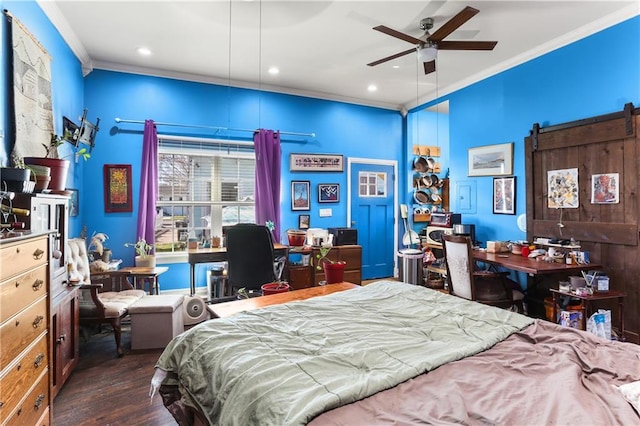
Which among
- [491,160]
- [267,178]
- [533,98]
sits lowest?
[267,178]

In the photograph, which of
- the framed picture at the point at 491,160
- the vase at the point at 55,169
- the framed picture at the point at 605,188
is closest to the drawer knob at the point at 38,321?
the vase at the point at 55,169

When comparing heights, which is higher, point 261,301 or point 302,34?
point 302,34

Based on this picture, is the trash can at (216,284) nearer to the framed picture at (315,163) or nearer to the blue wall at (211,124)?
the blue wall at (211,124)

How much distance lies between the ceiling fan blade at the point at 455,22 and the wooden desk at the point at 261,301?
2.15 meters

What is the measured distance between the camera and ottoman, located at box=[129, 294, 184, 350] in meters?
2.91

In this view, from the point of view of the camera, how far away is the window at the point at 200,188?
Result: 4.30 metres

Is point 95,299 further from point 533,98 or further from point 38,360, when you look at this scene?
point 533,98

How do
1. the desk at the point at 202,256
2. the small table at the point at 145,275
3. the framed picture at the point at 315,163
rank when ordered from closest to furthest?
the small table at the point at 145,275
the desk at the point at 202,256
the framed picture at the point at 315,163

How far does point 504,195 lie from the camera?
4117 millimetres

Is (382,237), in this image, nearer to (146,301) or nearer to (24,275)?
(146,301)

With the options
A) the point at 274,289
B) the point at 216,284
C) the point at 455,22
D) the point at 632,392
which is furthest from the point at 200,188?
the point at 632,392

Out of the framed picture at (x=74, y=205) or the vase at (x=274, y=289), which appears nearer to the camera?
the vase at (x=274, y=289)

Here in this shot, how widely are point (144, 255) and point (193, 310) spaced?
0.94 meters

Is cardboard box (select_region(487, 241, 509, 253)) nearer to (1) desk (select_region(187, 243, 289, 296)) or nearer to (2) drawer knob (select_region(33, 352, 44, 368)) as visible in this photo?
(1) desk (select_region(187, 243, 289, 296))
